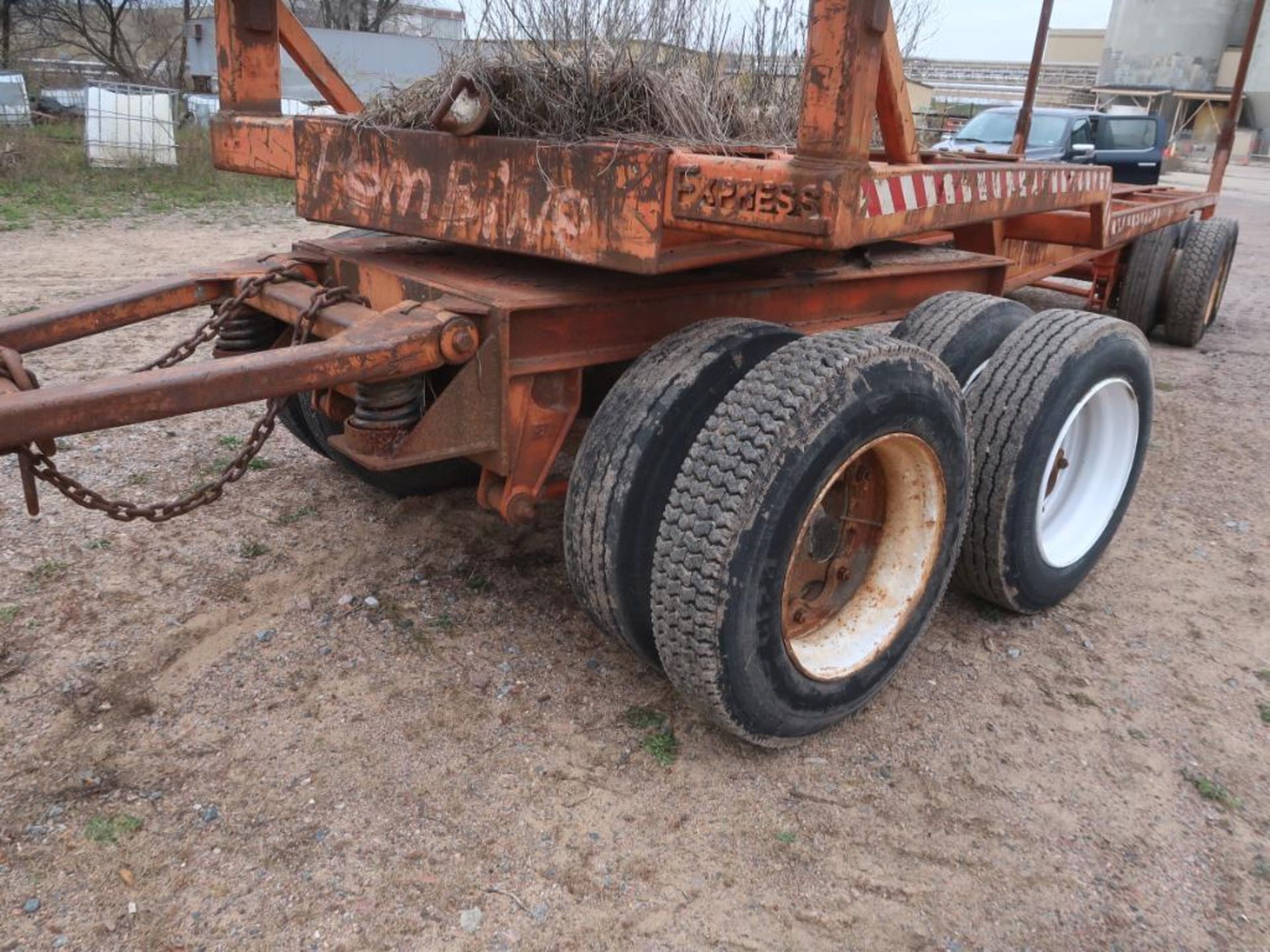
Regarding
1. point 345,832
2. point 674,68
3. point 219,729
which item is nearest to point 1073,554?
point 674,68

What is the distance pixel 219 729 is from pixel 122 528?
143cm

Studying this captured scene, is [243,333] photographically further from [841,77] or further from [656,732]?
[841,77]

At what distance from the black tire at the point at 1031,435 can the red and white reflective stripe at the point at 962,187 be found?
0.46 metres

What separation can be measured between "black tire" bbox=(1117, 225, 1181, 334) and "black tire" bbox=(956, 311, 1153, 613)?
416 centimetres

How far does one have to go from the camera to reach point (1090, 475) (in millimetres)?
3723

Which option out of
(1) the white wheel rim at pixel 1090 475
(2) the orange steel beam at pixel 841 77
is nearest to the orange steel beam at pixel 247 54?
(2) the orange steel beam at pixel 841 77

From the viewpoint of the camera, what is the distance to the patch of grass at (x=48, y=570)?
3395 millimetres

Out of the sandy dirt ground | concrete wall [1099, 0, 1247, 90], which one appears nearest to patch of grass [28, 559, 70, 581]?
the sandy dirt ground

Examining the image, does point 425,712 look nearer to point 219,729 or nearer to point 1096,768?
point 219,729

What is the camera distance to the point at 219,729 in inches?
107

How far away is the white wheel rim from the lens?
357 cm

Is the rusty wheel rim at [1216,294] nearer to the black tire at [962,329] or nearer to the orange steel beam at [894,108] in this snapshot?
the black tire at [962,329]

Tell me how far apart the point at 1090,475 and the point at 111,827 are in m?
3.39

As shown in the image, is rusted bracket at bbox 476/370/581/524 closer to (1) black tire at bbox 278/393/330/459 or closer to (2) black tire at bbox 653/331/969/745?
(2) black tire at bbox 653/331/969/745
